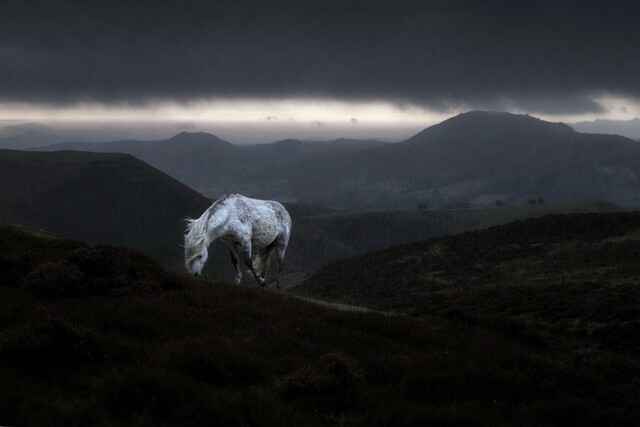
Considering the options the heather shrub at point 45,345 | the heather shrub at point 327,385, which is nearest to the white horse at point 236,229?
the heather shrub at point 45,345

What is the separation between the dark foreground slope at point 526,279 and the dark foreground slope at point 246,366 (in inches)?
194

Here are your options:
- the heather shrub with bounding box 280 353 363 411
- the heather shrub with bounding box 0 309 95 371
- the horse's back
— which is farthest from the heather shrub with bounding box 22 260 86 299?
the horse's back

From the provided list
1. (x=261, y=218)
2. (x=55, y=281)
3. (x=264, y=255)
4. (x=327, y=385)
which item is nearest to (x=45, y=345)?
(x=327, y=385)

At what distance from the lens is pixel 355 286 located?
42.1 meters

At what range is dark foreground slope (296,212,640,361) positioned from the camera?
17500 millimetres

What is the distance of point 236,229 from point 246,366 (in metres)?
12.4

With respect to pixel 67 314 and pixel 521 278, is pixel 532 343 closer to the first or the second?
pixel 67 314

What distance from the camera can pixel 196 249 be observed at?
18.4m

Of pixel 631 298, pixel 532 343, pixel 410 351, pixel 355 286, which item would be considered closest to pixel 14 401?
pixel 410 351

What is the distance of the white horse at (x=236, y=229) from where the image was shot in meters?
18.5

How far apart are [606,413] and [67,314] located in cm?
869

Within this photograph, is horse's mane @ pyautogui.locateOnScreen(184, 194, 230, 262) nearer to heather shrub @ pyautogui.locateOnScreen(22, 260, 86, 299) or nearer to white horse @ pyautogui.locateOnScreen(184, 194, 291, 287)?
white horse @ pyautogui.locateOnScreen(184, 194, 291, 287)

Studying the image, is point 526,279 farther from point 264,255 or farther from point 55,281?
point 55,281

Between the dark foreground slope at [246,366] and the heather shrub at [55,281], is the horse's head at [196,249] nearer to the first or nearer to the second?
the dark foreground slope at [246,366]
